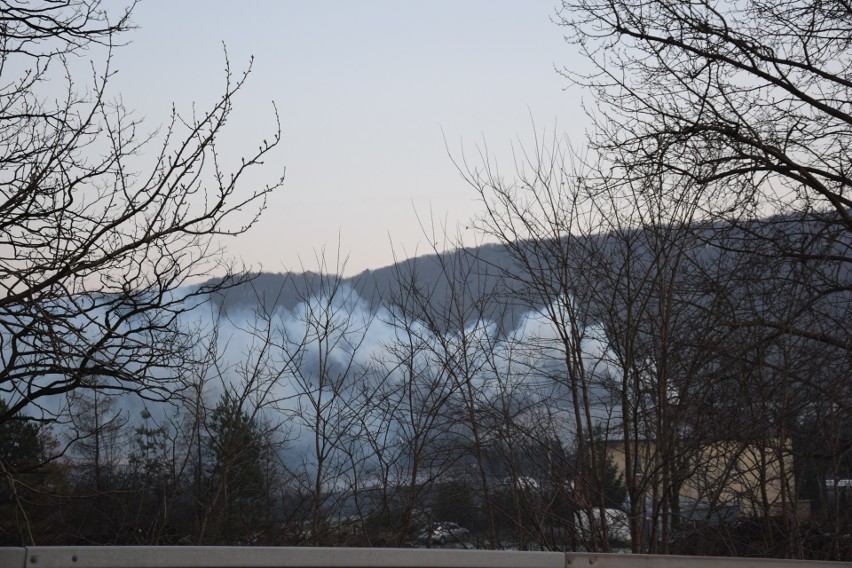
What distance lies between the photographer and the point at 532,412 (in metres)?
7.96

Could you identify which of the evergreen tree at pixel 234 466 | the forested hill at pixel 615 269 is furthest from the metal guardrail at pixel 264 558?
the evergreen tree at pixel 234 466

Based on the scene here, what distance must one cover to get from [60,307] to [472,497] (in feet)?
13.0

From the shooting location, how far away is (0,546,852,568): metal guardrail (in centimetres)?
175

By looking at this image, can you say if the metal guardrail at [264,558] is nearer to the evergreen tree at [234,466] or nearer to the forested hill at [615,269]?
the forested hill at [615,269]

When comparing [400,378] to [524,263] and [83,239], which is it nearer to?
[524,263]

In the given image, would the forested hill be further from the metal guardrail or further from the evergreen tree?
the metal guardrail

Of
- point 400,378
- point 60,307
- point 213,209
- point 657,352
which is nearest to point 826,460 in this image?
point 657,352

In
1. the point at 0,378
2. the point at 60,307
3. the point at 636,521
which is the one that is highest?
the point at 60,307

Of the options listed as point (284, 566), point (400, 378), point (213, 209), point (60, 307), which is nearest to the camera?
point (284, 566)

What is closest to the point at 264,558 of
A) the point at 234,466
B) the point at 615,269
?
the point at 615,269

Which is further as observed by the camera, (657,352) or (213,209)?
(213,209)

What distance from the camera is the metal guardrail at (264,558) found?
1753mm

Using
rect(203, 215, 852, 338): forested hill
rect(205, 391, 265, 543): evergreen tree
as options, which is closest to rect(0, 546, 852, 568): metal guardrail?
rect(203, 215, 852, 338): forested hill

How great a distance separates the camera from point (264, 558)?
72.1 inches
